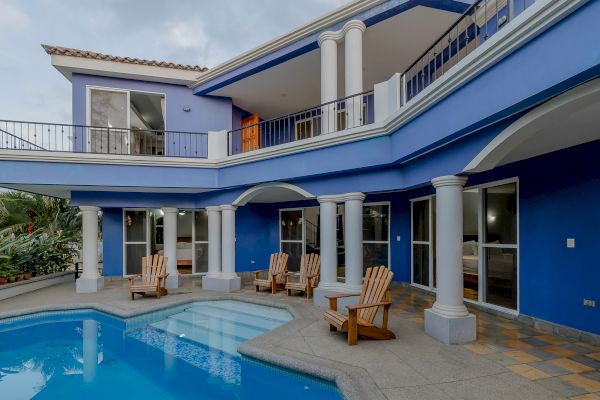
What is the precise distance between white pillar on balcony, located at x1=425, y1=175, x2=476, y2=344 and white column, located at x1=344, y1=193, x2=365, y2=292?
2.32 m

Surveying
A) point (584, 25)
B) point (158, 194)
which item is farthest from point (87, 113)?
point (584, 25)

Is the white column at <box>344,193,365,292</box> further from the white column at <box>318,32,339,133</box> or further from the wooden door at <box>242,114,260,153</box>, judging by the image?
the wooden door at <box>242,114,260,153</box>

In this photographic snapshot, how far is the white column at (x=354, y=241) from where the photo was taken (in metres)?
7.69

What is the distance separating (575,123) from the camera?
4.25 metres

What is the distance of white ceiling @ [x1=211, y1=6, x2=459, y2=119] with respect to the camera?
8336 mm

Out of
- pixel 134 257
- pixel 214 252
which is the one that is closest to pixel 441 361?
pixel 214 252

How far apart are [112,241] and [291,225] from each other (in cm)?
629

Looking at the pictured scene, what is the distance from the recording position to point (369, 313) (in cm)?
571

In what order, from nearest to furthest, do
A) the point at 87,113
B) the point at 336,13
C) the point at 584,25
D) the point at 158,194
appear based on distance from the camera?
the point at 584,25
the point at 336,13
the point at 87,113
the point at 158,194

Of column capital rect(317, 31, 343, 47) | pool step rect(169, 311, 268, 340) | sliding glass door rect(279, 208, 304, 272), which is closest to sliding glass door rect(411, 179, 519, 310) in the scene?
pool step rect(169, 311, 268, 340)

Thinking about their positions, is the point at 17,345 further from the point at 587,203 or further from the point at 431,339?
the point at 587,203

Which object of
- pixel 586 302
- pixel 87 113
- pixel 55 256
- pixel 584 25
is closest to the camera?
pixel 584 25

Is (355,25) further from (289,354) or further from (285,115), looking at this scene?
(289,354)

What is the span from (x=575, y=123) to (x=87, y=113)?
1162 centimetres
